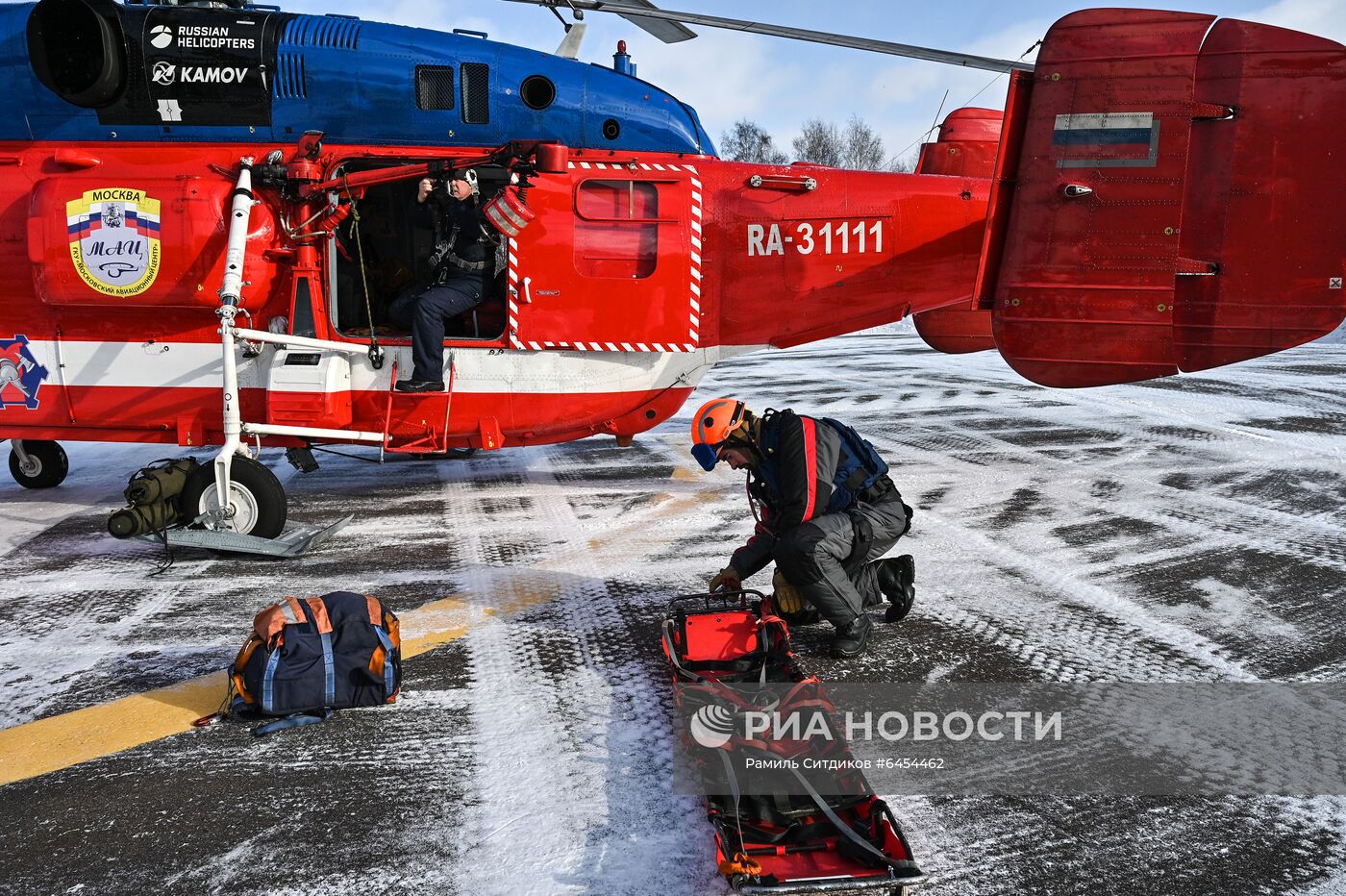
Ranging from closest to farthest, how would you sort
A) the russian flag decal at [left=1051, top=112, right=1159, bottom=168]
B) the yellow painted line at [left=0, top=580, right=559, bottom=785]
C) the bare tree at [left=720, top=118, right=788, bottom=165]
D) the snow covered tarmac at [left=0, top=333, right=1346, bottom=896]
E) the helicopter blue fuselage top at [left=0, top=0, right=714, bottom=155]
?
1. the snow covered tarmac at [left=0, top=333, right=1346, bottom=896]
2. the yellow painted line at [left=0, top=580, right=559, bottom=785]
3. the russian flag decal at [left=1051, top=112, right=1159, bottom=168]
4. the helicopter blue fuselage top at [left=0, top=0, right=714, bottom=155]
5. the bare tree at [left=720, top=118, right=788, bottom=165]

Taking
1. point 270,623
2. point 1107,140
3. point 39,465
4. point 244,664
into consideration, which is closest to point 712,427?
point 270,623

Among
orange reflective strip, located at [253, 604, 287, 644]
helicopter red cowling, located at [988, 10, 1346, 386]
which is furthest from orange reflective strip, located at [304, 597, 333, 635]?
helicopter red cowling, located at [988, 10, 1346, 386]

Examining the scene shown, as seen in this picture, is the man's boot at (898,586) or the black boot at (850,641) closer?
the black boot at (850,641)

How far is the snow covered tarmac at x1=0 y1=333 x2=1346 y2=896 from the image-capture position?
307 centimetres

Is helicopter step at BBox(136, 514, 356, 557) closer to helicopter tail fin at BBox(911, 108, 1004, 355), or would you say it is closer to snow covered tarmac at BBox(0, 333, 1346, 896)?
snow covered tarmac at BBox(0, 333, 1346, 896)

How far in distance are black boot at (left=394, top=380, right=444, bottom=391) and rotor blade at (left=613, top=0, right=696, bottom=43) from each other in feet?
12.7

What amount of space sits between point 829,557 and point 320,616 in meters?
2.45

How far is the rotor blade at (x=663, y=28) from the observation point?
26.6 ft

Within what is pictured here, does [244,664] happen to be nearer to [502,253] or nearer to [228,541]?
[228,541]

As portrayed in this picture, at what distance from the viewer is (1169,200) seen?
5762 millimetres

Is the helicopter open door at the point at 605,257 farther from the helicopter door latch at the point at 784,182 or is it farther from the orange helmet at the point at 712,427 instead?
the orange helmet at the point at 712,427

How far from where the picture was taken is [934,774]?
3.53 metres

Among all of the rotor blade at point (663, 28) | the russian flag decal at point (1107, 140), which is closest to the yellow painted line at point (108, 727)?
the russian flag decal at point (1107, 140)

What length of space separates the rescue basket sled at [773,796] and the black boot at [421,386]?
3238 millimetres
